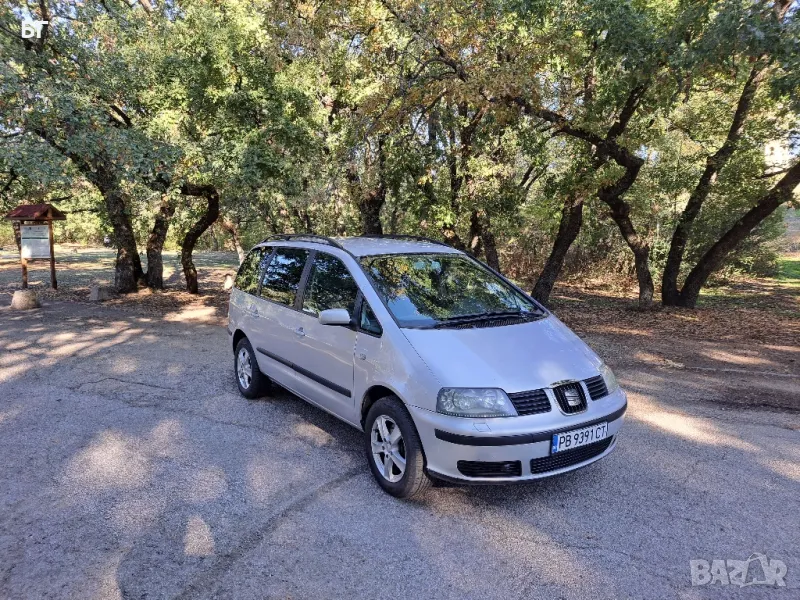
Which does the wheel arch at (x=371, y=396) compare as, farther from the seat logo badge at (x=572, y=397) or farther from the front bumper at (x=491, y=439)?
the seat logo badge at (x=572, y=397)

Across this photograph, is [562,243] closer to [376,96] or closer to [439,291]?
[376,96]

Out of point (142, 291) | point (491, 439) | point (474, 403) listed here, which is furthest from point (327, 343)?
point (142, 291)

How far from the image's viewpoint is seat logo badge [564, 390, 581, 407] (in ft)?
11.0

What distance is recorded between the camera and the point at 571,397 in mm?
3383

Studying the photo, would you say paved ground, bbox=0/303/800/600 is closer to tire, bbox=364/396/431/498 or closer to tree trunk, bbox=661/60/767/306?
tire, bbox=364/396/431/498

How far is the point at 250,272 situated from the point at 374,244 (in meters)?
1.73

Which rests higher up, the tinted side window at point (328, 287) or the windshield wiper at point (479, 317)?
the tinted side window at point (328, 287)

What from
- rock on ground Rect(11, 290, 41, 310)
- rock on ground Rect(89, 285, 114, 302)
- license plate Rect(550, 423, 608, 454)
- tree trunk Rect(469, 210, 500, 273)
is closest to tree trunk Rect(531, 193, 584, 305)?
tree trunk Rect(469, 210, 500, 273)

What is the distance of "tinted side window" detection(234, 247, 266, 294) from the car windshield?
1804 millimetres

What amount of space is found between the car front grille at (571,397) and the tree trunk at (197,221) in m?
10.7

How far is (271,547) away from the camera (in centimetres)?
306

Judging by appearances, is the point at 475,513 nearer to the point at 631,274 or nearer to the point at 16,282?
the point at 631,274

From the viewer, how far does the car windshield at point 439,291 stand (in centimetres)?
389

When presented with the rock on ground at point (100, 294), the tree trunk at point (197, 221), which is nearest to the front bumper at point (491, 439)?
the tree trunk at point (197, 221)
